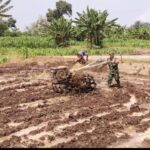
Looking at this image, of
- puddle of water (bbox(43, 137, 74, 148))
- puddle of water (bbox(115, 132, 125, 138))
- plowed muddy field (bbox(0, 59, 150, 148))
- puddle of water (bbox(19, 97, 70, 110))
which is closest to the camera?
puddle of water (bbox(43, 137, 74, 148))

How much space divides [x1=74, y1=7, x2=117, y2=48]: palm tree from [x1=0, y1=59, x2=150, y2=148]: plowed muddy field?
67.9 feet

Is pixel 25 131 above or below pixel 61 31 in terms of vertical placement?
below

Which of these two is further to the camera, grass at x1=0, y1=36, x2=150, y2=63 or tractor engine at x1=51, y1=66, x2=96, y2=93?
grass at x1=0, y1=36, x2=150, y2=63

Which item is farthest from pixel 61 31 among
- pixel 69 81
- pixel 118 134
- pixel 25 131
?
pixel 118 134

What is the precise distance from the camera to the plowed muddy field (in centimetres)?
1332

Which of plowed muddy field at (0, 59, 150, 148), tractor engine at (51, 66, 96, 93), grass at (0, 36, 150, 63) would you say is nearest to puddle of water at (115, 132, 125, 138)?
plowed muddy field at (0, 59, 150, 148)

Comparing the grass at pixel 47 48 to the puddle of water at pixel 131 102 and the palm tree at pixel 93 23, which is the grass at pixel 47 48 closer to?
the palm tree at pixel 93 23

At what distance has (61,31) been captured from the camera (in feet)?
153

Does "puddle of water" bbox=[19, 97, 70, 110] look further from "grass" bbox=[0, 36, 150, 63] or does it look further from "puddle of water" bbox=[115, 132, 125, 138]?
"grass" bbox=[0, 36, 150, 63]

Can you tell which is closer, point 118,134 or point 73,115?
point 118,134

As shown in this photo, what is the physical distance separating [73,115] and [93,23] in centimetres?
2955

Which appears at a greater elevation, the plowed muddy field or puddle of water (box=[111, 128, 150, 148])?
the plowed muddy field

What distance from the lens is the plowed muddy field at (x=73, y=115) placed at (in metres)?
13.3

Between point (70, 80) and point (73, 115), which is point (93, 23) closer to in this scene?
point (70, 80)
